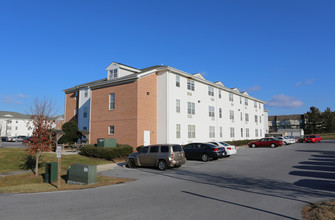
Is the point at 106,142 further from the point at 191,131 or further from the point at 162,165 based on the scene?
the point at 191,131

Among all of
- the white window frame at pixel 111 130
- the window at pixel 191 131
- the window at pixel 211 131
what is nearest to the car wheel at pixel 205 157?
the window at pixel 191 131

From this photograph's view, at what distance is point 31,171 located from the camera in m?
16.8

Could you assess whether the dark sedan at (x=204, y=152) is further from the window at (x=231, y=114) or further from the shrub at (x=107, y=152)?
the window at (x=231, y=114)

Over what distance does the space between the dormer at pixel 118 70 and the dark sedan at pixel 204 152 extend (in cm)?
1322

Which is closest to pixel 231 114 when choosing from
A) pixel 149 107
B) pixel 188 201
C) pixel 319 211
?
pixel 149 107

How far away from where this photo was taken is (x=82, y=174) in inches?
501

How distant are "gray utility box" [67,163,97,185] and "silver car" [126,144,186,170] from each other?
4.70m

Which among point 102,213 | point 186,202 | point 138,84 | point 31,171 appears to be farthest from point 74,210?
point 138,84

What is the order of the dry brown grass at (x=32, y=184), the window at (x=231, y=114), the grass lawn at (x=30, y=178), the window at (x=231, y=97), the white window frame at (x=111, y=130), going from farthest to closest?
1. the window at (x=231, y=97)
2. the window at (x=231, y=114)
3. the white window frame at (x=111, y=130)
4. the grass lawn at (x=30, y=178)
5. the dry brown grass at (x=32, y=184)

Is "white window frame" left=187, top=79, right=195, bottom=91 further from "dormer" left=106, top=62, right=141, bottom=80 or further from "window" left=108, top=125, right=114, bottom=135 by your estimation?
"window" left=108, top=125, right=114, bottom=135

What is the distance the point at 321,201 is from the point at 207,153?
42.2ft

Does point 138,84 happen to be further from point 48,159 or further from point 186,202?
point 186,202

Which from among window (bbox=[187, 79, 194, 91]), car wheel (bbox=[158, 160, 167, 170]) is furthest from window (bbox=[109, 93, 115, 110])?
car wheel (bbox=[158, 160, 167, 170])

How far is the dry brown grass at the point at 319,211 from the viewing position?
6.02 m
